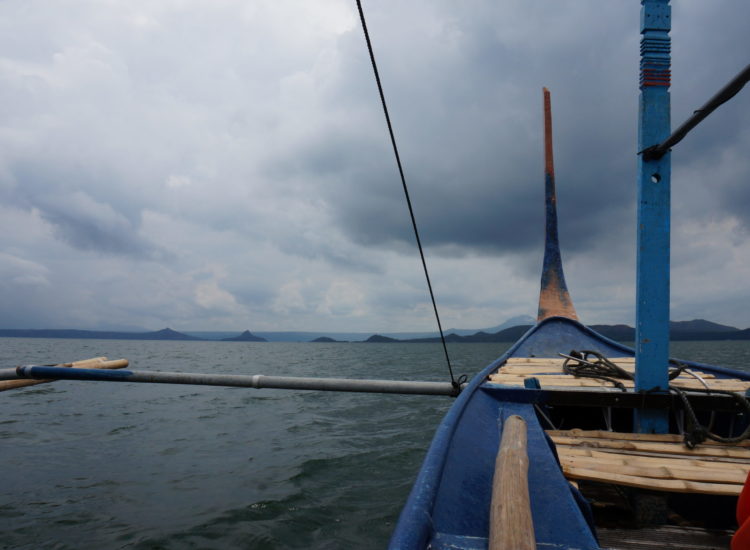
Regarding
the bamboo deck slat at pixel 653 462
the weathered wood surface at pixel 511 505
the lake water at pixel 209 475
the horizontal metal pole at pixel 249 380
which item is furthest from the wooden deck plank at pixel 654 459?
the lake water at pixel 209 475

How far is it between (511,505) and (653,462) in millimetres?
1891

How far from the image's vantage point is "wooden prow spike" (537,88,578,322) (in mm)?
14133

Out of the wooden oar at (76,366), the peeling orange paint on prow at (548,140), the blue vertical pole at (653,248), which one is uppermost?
the peeling orange paint on prow at (548,140)

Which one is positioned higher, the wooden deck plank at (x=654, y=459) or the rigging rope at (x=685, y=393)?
the rigging rope at (x=685, y=393)

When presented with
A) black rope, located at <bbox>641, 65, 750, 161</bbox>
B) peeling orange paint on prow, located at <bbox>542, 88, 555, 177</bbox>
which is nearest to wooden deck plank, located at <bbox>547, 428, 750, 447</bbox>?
black rope, located at <bbox>641, 65, 750, 161</bbox>

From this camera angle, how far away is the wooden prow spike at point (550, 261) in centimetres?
1413

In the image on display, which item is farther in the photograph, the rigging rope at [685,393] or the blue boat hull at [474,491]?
the rigging rope at [685,393]

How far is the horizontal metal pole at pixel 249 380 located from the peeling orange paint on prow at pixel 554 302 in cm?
935

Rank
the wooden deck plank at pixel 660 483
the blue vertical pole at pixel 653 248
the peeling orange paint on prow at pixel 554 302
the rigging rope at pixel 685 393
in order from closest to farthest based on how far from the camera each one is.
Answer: the wooden deck plank at pixel 660 483 < the rigging rope at pixel 685 393 < the blue vertical pole at pixel 653 248 < the peeling orange paint on prow at pixel 554 302

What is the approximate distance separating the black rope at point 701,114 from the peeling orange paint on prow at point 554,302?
10.9 m

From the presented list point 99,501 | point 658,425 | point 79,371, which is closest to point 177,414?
point 99,501

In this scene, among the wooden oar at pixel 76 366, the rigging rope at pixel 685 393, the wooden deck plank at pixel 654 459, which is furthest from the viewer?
the wooden oar at pixel 76 366

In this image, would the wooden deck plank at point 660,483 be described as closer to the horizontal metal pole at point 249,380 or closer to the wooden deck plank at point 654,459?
the wooden deck plank at point 654,459

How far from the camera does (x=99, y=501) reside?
6.51m
